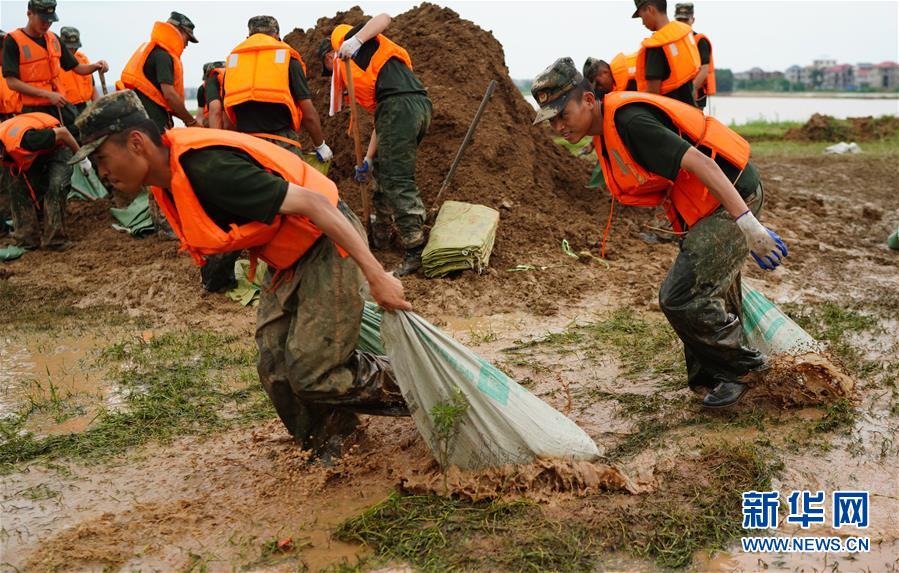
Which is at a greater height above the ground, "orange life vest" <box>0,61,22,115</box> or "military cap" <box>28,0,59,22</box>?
"military cap" <box>28,0,59,22</box>

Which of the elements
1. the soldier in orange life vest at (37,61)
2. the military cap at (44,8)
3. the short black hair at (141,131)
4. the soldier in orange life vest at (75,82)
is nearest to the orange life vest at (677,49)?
the short black hair at (141,131)

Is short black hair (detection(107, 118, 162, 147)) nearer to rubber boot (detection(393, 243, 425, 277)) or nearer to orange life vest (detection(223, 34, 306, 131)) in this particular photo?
orange life vest (detection(223, 34, 306, 131))

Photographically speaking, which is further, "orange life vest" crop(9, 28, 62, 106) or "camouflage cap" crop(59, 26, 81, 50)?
"camouflage cap" crop(59, 26, 81, 50)

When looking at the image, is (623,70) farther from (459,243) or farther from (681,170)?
(681,170)

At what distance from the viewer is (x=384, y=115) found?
20.5ft

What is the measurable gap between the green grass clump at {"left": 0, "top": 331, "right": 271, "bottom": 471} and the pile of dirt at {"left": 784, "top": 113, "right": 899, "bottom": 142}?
13.3m

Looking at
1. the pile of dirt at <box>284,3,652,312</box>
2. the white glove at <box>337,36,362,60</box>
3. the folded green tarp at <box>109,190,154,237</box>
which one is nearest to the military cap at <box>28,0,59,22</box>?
the folded green tarp at <box>109,190,154,237</box>

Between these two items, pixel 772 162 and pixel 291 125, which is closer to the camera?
pixel 291 125

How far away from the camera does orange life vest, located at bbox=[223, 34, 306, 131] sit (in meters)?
5.83

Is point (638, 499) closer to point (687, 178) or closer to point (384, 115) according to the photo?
point (687, 178)

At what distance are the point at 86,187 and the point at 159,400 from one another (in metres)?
5.69

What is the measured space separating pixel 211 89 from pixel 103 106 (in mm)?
3905

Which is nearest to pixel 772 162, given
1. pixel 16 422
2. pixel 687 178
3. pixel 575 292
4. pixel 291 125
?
pixel 575 292

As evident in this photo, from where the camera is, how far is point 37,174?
7.88m
